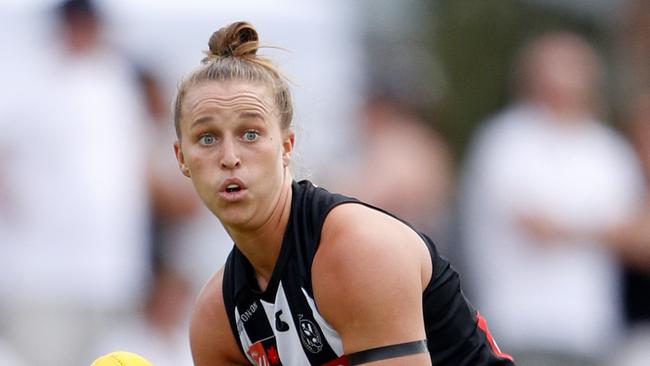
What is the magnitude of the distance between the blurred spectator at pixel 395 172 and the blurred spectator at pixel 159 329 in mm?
1071

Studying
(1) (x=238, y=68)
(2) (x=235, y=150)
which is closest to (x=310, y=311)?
(2) (x=235, y=150)

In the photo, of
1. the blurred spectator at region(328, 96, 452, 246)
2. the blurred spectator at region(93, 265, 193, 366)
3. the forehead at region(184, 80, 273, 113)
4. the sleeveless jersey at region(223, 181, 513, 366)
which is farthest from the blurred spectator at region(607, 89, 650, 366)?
the forehead at region(184, 80, 273, 113)

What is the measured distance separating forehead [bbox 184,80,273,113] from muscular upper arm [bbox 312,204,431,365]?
0.48m

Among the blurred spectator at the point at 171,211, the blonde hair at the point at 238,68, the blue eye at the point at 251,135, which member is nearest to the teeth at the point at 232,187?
the blue eye at the point at 251,135

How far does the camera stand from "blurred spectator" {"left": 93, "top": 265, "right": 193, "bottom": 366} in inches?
295

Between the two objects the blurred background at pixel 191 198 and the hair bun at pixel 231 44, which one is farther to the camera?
the blurred background at pixel 191 198

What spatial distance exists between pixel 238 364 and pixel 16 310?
2.74 m

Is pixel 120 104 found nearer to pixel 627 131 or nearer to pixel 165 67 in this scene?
pixel 165 67

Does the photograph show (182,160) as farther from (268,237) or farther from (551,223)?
(551,223)

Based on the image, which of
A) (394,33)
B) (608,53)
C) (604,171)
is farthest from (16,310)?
(608,53)

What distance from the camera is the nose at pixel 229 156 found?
4.53 m

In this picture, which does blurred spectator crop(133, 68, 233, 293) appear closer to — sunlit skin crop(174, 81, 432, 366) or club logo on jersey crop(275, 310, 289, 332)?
sunlit skin crop(174, 81, 432, 366)

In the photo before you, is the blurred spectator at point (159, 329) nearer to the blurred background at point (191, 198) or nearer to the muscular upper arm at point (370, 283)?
the blurred background at point (191, 198)

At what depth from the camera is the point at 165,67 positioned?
819 cm
